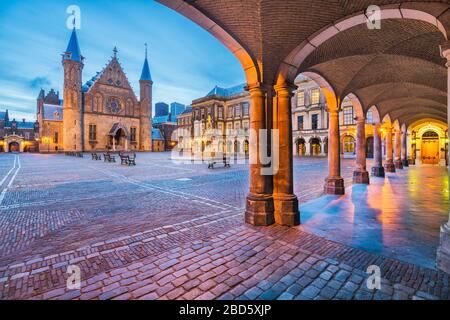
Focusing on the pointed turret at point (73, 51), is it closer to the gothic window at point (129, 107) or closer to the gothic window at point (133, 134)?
the gothic window at point (129, 107)

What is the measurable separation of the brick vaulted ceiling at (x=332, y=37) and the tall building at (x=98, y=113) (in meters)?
46.2

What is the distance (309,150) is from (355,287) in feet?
124

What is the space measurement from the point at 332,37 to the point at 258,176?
3921 mm

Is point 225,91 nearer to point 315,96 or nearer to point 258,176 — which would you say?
point 315,96

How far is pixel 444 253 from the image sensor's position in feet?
9.45

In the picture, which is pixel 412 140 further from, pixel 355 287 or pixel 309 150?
pixel 355 287

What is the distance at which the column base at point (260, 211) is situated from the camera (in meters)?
4.76

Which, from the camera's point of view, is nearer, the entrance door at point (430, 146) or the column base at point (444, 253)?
the column base at point (444, 253)

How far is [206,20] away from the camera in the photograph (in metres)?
4.13

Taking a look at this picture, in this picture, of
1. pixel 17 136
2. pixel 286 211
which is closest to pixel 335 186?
pixel 286 211

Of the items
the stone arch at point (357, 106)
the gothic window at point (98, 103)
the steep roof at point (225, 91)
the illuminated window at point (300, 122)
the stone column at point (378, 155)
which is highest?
the steep roof at point (225, 91)

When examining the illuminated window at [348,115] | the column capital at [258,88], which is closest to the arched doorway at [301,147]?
the illuminated window at [348,115]

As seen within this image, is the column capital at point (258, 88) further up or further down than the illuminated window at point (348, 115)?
further down
